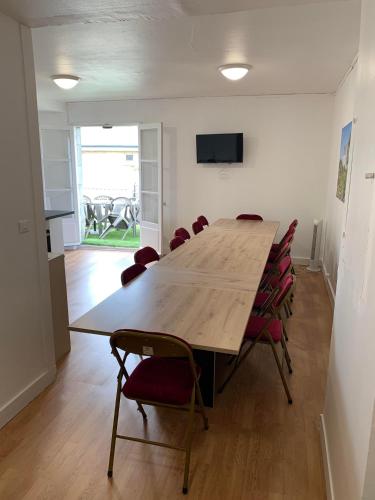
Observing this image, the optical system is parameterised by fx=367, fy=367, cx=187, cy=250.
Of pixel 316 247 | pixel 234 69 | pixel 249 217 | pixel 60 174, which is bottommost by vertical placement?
pixel 316 247

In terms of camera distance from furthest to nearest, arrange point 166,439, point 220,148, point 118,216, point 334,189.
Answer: point 118,216 → point 220,148 → point 334,189 → point 166,439

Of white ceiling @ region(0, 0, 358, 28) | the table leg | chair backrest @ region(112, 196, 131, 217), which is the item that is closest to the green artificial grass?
chair backrest @ region(112, 196, 131, 217)

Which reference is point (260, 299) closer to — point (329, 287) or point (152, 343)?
point (152, 343)

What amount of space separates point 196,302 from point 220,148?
422 cm

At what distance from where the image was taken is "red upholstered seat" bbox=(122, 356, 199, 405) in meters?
1.86

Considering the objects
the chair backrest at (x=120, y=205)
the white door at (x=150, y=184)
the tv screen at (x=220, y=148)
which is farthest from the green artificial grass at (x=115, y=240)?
the tv screen at (x=220, y=148)

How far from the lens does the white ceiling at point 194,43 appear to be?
6.98ft

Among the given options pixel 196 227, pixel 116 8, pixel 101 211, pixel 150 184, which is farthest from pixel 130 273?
pixel 101 211

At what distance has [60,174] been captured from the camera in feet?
23.0

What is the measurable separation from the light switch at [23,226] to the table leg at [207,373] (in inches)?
53.5

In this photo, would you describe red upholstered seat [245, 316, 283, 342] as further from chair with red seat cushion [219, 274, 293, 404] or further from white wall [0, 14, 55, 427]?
white wall [0, 14, 55, 427]

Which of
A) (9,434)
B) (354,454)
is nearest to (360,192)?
(354,454)

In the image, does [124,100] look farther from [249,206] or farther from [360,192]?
[360,192]

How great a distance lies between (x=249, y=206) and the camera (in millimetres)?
6152
